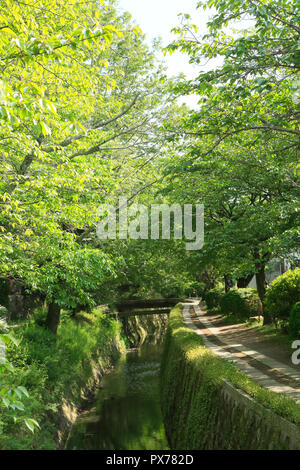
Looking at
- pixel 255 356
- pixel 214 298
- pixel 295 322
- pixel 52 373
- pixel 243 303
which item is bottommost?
pixel 52 373

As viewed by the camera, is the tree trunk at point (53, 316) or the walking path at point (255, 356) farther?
the tree trunk at point (53, 316)

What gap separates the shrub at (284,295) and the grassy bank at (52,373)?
7.72 metres

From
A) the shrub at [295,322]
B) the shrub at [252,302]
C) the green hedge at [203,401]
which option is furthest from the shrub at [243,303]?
the shrub at [295,322]

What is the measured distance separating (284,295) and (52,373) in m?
8.29

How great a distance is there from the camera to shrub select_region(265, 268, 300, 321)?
40.8ft

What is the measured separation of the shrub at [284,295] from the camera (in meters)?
12.4

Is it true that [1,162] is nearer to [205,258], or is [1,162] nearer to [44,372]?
[44,372]

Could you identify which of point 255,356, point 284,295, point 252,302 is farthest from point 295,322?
point 252,302

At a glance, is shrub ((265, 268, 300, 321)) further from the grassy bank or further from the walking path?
the grassy bank

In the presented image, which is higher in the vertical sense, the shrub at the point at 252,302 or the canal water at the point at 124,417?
the shrub at the point at 252,302

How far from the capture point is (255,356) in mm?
11234

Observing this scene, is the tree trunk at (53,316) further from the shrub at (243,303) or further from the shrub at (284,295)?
the shrub at (243,303)

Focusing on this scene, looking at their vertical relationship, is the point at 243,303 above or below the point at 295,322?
below

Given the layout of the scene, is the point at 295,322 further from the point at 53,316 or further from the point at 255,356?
the point at 53,316
